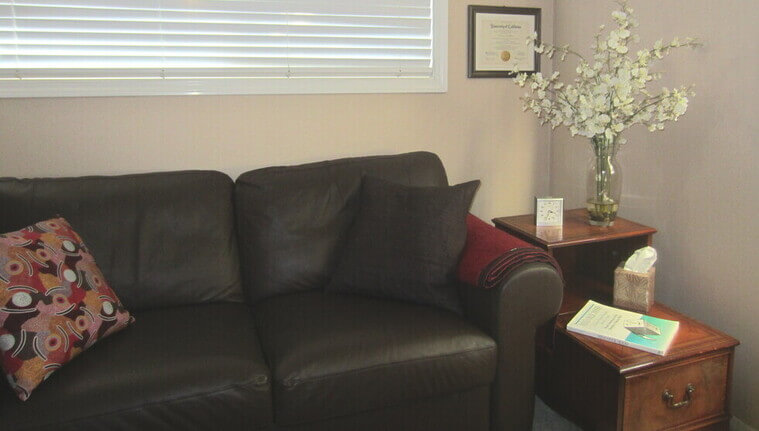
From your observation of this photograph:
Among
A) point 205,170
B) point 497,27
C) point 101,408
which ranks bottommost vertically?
point 101,408

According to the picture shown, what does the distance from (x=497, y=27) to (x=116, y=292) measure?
1977 millimetres

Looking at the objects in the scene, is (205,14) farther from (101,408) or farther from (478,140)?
(101,408)

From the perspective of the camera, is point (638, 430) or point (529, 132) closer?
point (638, 430)

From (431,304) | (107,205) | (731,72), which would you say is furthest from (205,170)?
(731,72)

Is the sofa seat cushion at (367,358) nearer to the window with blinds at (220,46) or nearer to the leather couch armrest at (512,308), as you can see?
the leather couch armrest at (512,308)

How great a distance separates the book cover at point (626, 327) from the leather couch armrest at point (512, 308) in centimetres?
17

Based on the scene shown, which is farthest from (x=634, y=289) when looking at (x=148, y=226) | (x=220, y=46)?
(x=220, y=46)

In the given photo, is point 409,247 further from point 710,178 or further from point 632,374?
point 710,178

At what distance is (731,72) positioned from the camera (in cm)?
194

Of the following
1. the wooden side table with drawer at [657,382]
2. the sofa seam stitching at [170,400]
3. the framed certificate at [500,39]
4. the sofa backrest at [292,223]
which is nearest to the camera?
the sofa seam stitching at [170,400]

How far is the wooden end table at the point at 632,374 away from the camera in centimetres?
175

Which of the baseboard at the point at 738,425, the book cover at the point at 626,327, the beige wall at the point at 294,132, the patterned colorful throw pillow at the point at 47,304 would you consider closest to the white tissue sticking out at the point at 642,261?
the book cover at the point at 626,327

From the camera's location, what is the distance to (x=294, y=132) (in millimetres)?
2498

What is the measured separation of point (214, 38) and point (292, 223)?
2.79 ft
